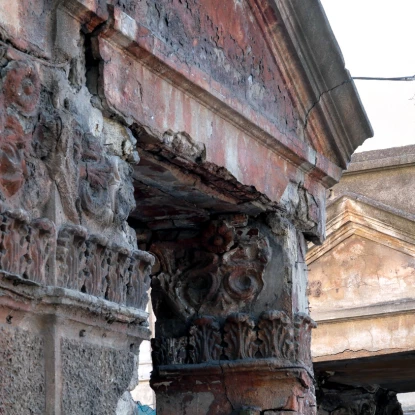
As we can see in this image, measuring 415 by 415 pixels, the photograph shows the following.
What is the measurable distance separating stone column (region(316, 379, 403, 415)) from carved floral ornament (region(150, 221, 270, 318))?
4.69 m

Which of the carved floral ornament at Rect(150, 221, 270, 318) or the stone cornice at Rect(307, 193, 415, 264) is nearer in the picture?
the carved floral ornament at Rect(150, 221, 270, 318)

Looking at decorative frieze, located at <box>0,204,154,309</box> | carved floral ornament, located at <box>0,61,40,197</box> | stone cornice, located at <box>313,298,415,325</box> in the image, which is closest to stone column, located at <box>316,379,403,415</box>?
stone cornice, located at <box>313,298,415,325</box>

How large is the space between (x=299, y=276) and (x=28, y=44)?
9.31 ft

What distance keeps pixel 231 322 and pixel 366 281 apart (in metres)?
3.69

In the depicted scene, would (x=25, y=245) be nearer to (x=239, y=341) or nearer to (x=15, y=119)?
(x=15, y=119)

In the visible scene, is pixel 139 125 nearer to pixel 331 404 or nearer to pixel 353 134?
pixel 353 134

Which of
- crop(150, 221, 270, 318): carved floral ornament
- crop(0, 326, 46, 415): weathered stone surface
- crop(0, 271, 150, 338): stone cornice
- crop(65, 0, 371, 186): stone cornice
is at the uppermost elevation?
crop(65, 0, 371, 186): stone cornice

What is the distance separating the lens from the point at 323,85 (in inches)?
255

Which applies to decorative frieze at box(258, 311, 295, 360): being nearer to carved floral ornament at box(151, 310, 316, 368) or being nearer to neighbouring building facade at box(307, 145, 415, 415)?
carved floral ornament at box(151, 310, 316, 368)

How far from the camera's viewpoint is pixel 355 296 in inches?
377

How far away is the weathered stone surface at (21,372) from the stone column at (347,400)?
7.12 metres

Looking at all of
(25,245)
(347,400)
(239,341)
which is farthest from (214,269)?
(347,400)

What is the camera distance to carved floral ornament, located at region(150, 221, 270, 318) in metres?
6.15

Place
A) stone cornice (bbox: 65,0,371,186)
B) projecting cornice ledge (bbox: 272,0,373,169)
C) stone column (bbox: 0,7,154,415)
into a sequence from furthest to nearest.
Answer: projecting cornice ledge (bbox: 272,0,373,169), stone cornice (bbox: 65,0,371,186), stone column (bbox: 0,7,154,415)
